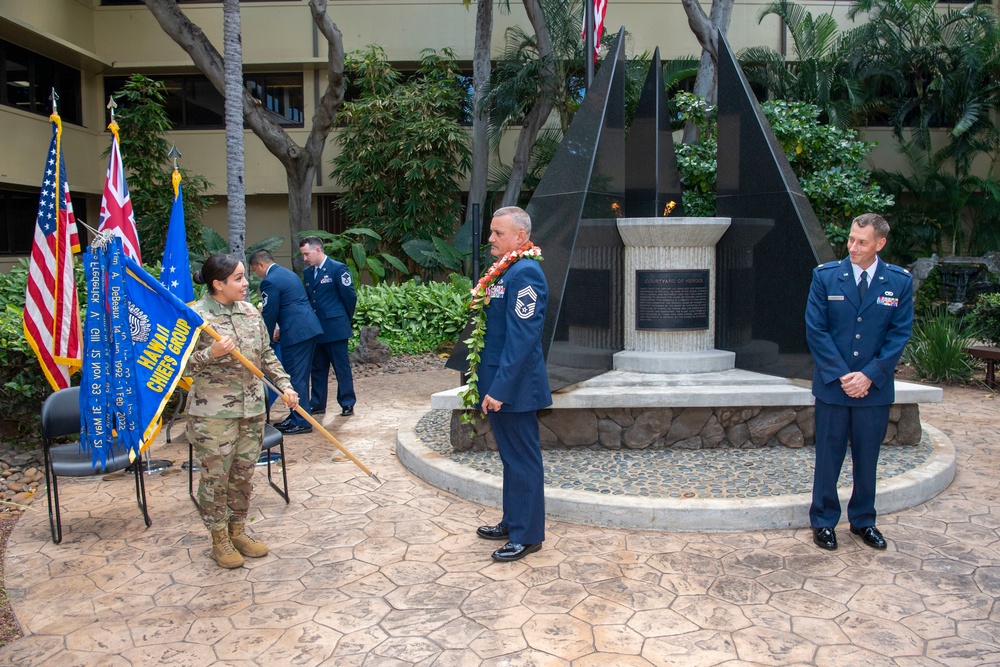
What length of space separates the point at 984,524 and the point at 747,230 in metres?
2.91

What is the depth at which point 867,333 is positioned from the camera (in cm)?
419

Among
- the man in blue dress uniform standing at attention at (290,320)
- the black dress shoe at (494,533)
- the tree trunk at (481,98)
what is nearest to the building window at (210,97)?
the tree trunk at (481,98)

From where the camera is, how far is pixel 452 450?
5906mm

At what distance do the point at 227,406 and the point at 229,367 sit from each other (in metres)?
0.21

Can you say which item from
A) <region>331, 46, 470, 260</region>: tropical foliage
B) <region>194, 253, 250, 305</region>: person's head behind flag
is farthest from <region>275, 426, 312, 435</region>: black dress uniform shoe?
<region>331, 46, 470, 260</region>: tropical foliage

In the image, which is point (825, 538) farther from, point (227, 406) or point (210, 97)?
point (210, 97)

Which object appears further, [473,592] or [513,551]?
[513,551]

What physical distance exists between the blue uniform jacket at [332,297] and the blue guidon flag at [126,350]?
2.96 m

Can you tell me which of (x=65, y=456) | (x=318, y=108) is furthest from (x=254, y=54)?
(x=65, y=456)

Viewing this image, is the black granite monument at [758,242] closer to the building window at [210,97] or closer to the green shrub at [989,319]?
the green shrub at [989,319]

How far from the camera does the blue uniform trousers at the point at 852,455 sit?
13.8ft

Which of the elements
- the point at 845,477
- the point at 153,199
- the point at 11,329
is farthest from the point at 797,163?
the point at 153,199

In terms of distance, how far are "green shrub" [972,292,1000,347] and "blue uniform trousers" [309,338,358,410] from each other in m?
7.93

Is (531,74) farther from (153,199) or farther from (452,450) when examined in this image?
(452,450)
